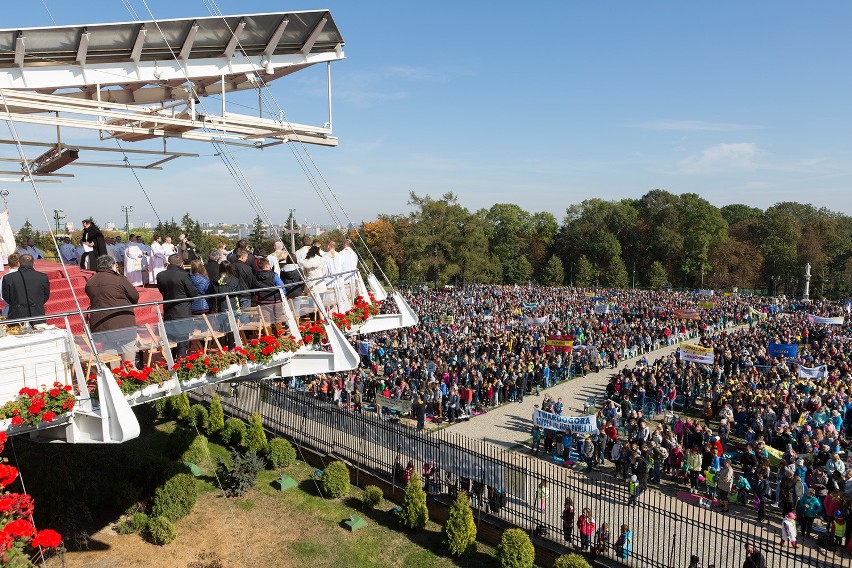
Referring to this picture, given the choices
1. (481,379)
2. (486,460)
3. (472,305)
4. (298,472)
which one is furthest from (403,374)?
(472,305)

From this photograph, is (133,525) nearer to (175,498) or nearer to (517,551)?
(175,498)

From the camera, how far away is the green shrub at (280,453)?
15461 mm

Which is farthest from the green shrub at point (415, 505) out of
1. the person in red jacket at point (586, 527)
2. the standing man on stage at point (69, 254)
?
the standing man on stage at point (69, 254)

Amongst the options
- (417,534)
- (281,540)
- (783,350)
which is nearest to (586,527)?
(417,534)

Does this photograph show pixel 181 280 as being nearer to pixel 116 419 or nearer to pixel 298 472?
pixel 116 419

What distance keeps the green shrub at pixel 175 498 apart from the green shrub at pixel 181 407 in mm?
5683

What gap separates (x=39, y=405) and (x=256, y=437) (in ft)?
32.4

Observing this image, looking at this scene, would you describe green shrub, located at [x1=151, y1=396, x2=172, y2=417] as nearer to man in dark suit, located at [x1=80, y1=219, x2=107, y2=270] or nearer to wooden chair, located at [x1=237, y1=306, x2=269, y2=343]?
Answer: man in dark suit, located at [x1=80, y1=219, x2=107, y2=270]

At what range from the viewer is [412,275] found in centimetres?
6425

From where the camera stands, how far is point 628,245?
76125 mm

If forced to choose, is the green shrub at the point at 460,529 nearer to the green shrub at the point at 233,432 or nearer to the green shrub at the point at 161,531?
the green shrub at the point at 161,531

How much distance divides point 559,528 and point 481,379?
8.85 m

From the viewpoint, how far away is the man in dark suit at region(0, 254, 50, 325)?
7527 mm

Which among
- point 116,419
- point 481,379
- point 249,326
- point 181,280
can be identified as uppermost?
point 181,280
